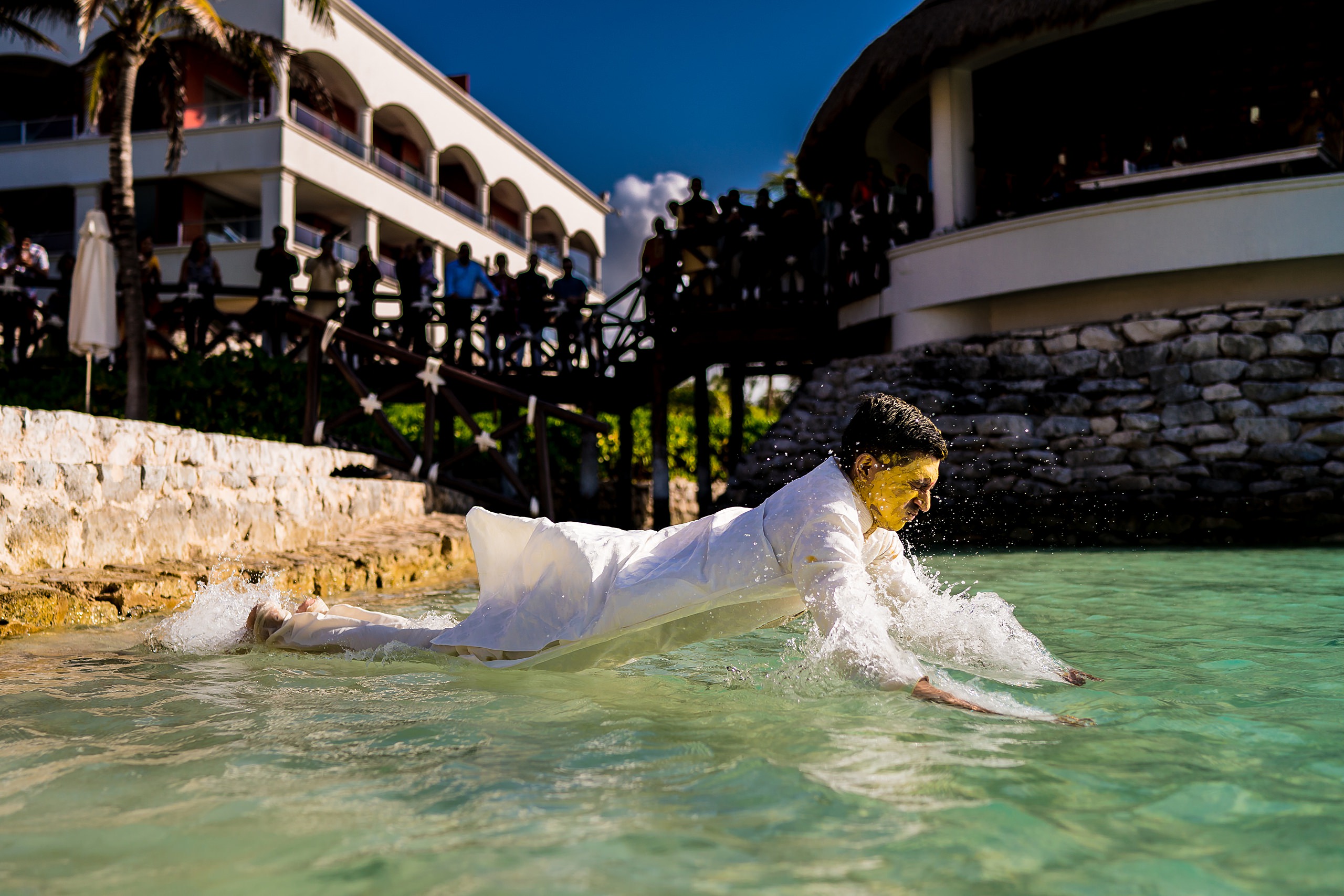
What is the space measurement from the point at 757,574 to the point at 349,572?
510 cm

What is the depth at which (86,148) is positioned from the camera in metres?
27.1

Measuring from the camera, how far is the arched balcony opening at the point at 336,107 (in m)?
26.4

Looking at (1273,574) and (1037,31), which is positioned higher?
(1037,31)

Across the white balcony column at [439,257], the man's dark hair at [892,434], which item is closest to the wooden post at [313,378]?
the man's dark hair at [892,434]

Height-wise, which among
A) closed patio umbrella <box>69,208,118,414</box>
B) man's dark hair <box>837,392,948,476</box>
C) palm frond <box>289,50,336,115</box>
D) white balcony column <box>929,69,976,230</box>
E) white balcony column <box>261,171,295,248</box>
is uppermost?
white balcony column <box>261,171,295,248</box>

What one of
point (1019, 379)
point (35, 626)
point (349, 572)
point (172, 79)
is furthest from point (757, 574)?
point (172, 79)

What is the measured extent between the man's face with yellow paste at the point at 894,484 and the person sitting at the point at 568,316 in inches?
474

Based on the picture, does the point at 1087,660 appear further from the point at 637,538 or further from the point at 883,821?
the point at 883,821

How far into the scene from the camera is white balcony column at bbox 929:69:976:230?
46.6 ft

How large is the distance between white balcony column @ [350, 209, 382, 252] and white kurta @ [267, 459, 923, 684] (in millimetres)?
25742

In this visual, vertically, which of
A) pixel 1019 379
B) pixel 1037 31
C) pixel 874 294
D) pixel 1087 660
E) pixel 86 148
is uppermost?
pixel 86 148

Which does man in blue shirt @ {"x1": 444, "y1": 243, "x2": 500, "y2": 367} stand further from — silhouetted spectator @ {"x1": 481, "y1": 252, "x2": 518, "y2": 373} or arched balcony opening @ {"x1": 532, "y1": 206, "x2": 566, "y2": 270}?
arched balcony opening @ {"x1": 532, "y1": 206, "x2": 566, "y2": 270}

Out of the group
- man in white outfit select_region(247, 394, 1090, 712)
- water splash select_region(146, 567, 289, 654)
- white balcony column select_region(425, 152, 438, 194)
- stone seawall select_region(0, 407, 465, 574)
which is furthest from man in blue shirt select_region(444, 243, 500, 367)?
white balcony column select_region(425, 152, 438, 194)

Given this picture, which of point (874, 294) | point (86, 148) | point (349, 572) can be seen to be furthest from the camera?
point (86, 148)
